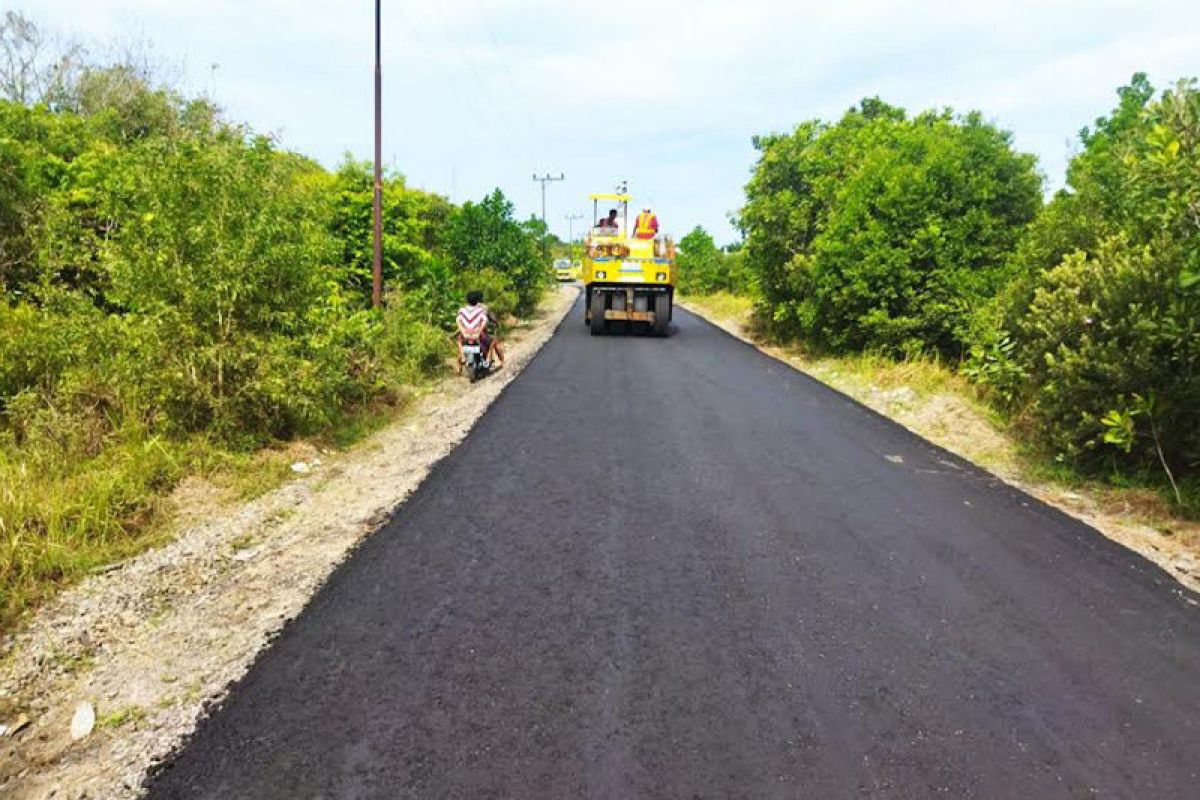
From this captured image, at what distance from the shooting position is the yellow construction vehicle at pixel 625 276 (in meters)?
17.8

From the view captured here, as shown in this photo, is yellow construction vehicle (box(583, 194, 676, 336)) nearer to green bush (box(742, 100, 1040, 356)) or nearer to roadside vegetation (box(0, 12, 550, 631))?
green bush (box(742, 100, 1040, 356))

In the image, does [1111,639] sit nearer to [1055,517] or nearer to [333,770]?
[1055,517]

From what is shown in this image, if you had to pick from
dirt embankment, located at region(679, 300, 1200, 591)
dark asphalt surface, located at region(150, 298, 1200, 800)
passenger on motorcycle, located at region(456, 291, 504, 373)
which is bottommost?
dark asphalt surface, located at region(150, 298, 1200, 800)

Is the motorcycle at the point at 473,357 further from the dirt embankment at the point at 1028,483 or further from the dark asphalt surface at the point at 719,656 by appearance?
the dirt embankment at the point at 1028,483

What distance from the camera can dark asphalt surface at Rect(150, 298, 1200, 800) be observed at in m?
2.71

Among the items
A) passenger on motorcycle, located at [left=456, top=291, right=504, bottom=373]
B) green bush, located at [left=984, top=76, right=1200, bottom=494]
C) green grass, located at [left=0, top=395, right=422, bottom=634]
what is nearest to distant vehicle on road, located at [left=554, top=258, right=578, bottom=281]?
passenger on motorcycle, located at [left=456, top=291, right=504, bottom=373]

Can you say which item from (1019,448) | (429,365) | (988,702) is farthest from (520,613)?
(429,365)

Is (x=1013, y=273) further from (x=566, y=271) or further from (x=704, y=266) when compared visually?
(x=566, y=271)

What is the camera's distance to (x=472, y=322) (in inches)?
469

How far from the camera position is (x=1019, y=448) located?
7.72 meters

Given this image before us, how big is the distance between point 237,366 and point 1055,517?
712cm

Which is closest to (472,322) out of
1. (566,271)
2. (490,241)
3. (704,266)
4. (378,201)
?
(378,201)

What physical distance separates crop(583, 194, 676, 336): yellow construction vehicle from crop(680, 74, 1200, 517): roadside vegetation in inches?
93.6

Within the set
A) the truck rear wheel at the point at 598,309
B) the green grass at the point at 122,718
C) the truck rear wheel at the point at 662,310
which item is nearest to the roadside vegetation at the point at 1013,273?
the truck rear wheel at the point at 662,310
